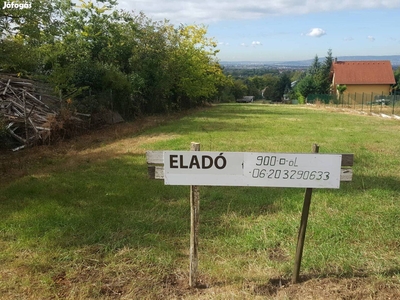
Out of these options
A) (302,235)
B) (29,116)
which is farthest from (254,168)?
(29,116)

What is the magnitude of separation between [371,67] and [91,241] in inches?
2541

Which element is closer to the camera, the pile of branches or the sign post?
the sign post

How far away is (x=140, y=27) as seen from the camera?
75.2 ft

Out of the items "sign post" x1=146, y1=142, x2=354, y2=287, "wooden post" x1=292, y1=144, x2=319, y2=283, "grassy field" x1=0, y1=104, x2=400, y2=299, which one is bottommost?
"grassy field" x1=0, y1=104, x2=400, y2=299

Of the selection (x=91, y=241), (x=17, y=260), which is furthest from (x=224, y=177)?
(x=17, y=260)

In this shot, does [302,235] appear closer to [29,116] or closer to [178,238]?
[178,238]

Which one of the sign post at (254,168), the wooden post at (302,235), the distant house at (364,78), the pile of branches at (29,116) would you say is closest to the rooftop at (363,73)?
the distant house at (364,78)

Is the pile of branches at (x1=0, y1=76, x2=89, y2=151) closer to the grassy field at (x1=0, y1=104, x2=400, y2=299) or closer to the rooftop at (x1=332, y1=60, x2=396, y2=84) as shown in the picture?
the grassy field at (x1=0, y1=104, x2=400, y2=299)

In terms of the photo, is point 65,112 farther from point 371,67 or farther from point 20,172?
point 371,67

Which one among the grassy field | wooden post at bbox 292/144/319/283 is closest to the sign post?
wooden post at bbox 292/144/319/283

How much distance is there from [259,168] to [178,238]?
5.94ft

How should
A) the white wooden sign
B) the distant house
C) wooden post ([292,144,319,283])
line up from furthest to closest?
the distant house < wooden post ([292,144,319,283]) < the white wooden sign

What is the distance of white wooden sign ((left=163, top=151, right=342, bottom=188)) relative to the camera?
3.36 m

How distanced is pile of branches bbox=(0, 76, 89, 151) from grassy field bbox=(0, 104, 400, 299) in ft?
10.1
